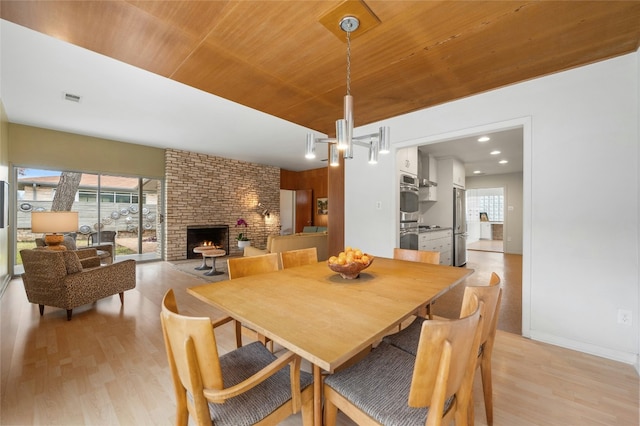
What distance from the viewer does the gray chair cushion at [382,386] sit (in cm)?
97

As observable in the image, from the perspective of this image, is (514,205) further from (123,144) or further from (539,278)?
(123,144)

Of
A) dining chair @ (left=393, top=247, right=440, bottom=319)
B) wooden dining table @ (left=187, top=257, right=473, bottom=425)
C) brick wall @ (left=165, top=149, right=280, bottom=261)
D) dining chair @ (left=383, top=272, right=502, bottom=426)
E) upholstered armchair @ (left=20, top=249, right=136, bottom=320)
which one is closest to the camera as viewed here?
wooden dining table @ (left=187, top=257, right=473, bottom=425)

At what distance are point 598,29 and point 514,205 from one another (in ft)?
23.8

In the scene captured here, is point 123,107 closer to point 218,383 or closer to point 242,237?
point 242,237

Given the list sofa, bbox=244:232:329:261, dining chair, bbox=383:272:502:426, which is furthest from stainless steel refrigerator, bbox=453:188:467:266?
dining chair, bbox=383:272:502:426

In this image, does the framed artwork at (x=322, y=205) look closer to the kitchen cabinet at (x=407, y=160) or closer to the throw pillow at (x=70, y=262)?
the kitchen cabinet at (x=407, y=160)

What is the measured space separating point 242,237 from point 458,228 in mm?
5540

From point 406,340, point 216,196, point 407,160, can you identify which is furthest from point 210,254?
point 406,340

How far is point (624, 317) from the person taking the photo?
2137mm

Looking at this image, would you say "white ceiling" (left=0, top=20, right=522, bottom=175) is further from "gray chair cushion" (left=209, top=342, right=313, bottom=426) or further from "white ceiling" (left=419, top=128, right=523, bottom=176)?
"gray chair cushion" (left=209, top=342, right=313, bottom=426)

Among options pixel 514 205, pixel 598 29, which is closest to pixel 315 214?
pixel 514 205

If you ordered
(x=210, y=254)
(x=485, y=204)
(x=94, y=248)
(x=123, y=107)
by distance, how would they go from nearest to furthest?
(x=123, y=107), (x=94, y=248), (x=210, y=254), (x=485, y=204)

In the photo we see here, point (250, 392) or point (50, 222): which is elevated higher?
point (50, 222)

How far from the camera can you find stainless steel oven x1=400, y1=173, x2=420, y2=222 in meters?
3.96
